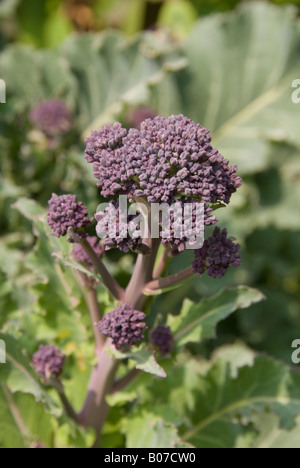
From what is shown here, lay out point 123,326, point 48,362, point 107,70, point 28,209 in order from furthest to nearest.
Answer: point 107,70 < point 28,209 < point 48,362 < point 123,326

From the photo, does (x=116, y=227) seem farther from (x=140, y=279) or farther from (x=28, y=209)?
(x=28, y=209)

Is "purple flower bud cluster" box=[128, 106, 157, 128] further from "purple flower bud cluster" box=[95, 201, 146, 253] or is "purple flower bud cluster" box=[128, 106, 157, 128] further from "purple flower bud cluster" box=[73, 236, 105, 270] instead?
"purple flower bud cluster" box=[95, 201, 146, 253]

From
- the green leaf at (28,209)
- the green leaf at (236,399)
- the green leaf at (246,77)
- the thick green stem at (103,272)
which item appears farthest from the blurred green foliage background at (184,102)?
the thick green stem at (103,272)


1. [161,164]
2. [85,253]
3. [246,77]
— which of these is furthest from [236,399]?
[246,77]

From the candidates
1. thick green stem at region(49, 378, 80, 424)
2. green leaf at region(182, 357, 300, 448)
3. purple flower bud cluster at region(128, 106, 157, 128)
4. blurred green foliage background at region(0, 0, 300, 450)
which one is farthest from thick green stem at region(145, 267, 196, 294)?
Answer: purple flower bud cluster at region(128, 106, 157, 128)

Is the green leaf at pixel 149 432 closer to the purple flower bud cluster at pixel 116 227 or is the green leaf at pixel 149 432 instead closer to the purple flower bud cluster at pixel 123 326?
the purple flower bud cluster at pixel 123 326

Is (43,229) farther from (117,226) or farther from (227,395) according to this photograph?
(227,395)

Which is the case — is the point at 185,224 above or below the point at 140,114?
below
